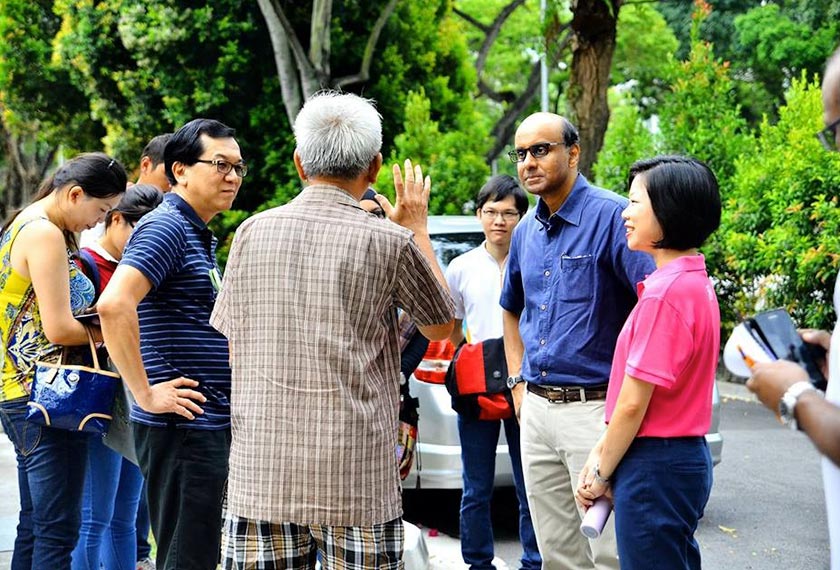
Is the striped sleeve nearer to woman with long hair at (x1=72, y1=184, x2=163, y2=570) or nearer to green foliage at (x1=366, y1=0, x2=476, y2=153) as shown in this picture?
woman with long hair at (x1=72, y1=184, x2=163, y2=570)

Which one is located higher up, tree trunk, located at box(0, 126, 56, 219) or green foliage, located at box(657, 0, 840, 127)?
green foliage, located at box(657, 0, 840, 127)

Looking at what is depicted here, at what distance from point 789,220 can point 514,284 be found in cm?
568

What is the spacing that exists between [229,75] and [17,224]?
37.5 ft

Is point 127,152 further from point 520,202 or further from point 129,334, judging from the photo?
point 129,334

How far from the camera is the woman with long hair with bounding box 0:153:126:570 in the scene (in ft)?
12.8

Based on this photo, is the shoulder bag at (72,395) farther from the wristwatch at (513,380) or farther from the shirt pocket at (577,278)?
the shirt pocket at (577,278)

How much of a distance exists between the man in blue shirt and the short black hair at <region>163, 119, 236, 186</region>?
1.23 meters

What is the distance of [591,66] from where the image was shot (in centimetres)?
975

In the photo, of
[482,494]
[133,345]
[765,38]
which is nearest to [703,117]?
[482,494]

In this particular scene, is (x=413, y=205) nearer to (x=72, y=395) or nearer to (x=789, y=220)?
(x=72, y=395)

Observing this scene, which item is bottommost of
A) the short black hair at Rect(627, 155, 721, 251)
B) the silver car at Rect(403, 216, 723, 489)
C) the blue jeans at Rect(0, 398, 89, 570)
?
the silver car at Rect(403, 216, 723, 489)

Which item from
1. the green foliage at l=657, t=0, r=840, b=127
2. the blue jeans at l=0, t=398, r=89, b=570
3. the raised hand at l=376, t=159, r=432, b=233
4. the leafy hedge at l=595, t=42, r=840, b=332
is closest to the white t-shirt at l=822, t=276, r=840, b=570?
the raised hand at l=376, t=159, r=432, b=233

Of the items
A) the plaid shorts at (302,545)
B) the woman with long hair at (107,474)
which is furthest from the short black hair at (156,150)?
the plaid shorts at (302,545)

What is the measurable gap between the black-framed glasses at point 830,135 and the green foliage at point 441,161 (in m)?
9.62
